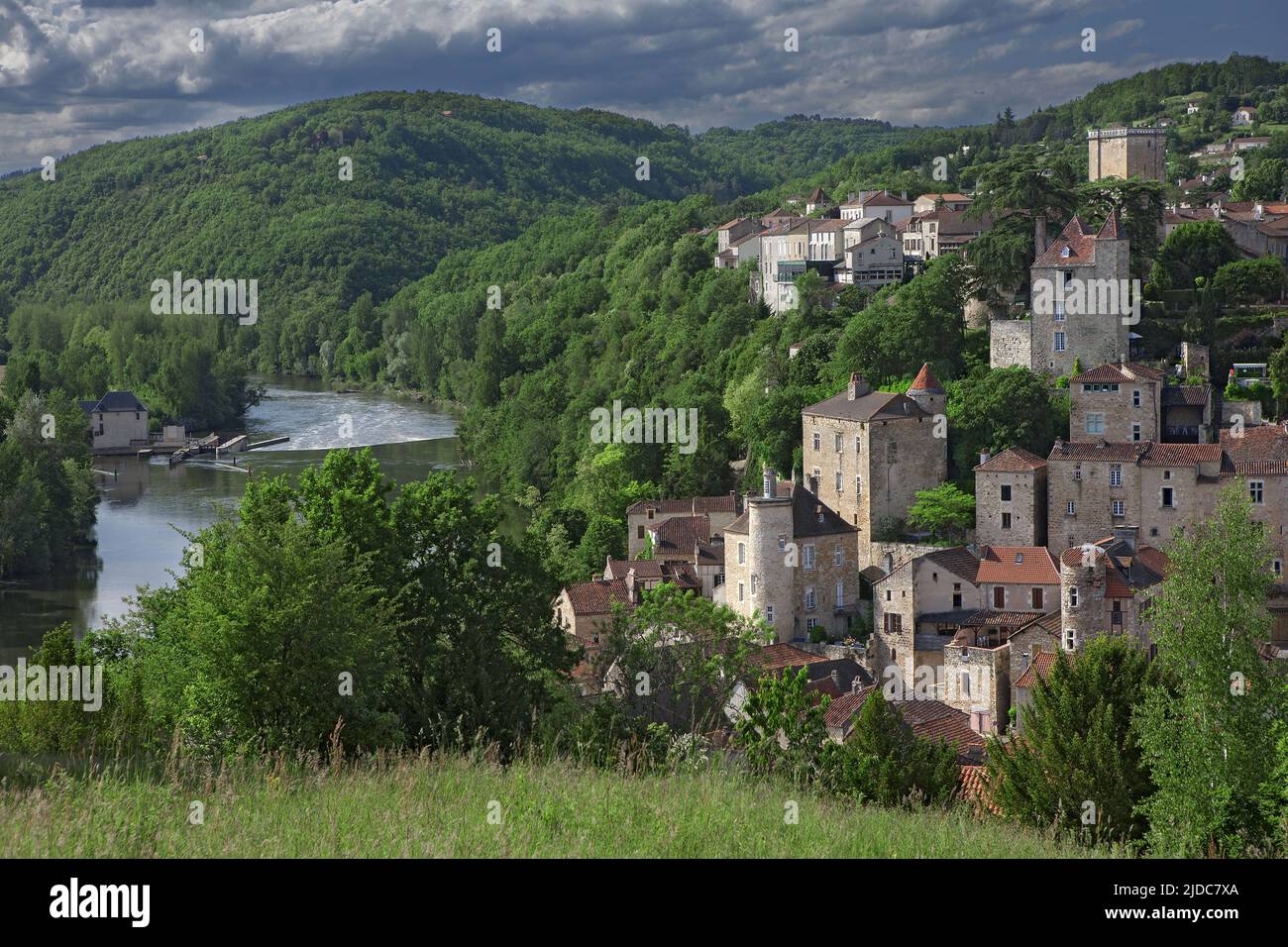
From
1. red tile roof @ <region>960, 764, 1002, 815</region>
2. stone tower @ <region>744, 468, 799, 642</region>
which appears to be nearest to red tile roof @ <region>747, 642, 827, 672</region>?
stone tower @ <region>744, 468, 799, 642</region>

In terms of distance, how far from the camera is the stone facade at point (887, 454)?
3891cm

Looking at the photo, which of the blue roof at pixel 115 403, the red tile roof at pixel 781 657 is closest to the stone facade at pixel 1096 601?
the red tile roof at pixel 781 657

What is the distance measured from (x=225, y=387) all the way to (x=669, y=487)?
1451 inches

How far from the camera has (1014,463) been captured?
122 ft

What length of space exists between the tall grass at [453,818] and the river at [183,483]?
960 centimetres

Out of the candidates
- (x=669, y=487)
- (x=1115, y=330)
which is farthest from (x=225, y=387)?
(x=1115, y=330)

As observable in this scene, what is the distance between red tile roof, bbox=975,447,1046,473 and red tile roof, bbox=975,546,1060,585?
84.3 inches

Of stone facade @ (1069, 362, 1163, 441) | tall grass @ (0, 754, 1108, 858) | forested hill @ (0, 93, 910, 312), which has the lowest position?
tall grass @ (0, 754, 1108, 858)

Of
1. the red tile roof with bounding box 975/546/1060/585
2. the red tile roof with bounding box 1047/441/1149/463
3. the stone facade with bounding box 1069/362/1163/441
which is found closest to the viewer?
the red tile roof with bounding box 975/546/1060/585

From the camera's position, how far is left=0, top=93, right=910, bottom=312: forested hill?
116 m

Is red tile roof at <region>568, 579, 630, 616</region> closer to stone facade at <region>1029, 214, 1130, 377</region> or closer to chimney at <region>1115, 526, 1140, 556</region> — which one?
chimney at <region>1115, 526, 1140, 556</region>

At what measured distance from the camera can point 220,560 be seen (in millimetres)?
15523

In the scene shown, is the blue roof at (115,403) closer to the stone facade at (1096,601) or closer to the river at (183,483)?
the river at (183,483)
